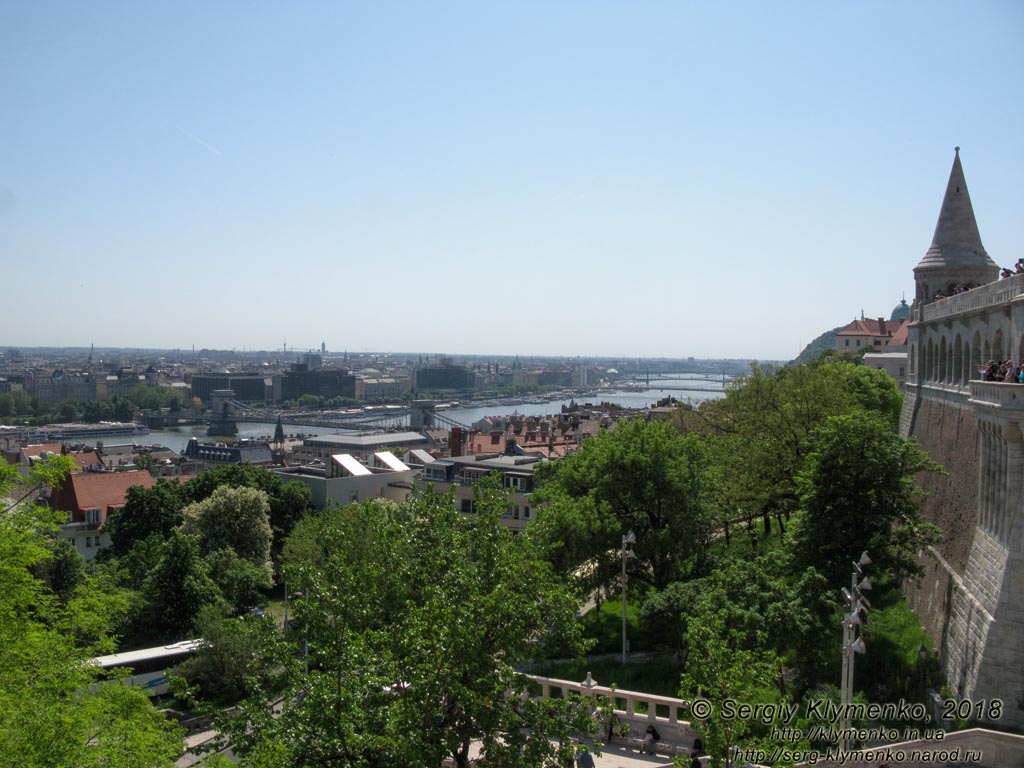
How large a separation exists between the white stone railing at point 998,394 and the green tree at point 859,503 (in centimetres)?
234

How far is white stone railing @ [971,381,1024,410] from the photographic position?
40.0ft

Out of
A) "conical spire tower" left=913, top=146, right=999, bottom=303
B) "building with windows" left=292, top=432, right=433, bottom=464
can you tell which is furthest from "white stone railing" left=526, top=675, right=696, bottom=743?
"building with windows" left=292, top=432, right=433, bottom=464

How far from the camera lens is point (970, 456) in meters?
15.4

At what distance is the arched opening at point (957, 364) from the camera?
1786cm

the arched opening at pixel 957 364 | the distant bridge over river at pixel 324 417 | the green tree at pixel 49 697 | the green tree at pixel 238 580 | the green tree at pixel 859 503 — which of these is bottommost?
the distant bridge over river at pixel 324 417

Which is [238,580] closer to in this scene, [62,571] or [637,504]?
[62,571]

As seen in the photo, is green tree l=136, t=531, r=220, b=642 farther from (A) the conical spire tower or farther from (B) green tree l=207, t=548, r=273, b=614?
(A) the conical spire tower

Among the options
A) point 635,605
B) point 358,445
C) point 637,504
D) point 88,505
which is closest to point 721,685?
point 635,605

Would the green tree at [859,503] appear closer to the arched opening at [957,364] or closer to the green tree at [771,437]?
the green tree at [771,437]

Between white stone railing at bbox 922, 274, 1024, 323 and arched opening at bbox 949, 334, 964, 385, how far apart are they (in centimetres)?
65

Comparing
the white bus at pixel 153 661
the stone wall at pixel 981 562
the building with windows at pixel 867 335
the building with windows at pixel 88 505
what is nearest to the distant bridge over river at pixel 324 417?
the building with windows at pixel 867 335

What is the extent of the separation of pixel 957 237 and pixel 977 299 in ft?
20.7

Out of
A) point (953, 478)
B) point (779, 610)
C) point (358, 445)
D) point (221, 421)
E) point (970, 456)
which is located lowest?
point (221, 421)

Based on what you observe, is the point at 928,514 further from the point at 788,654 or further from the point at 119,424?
the point at 119,424
